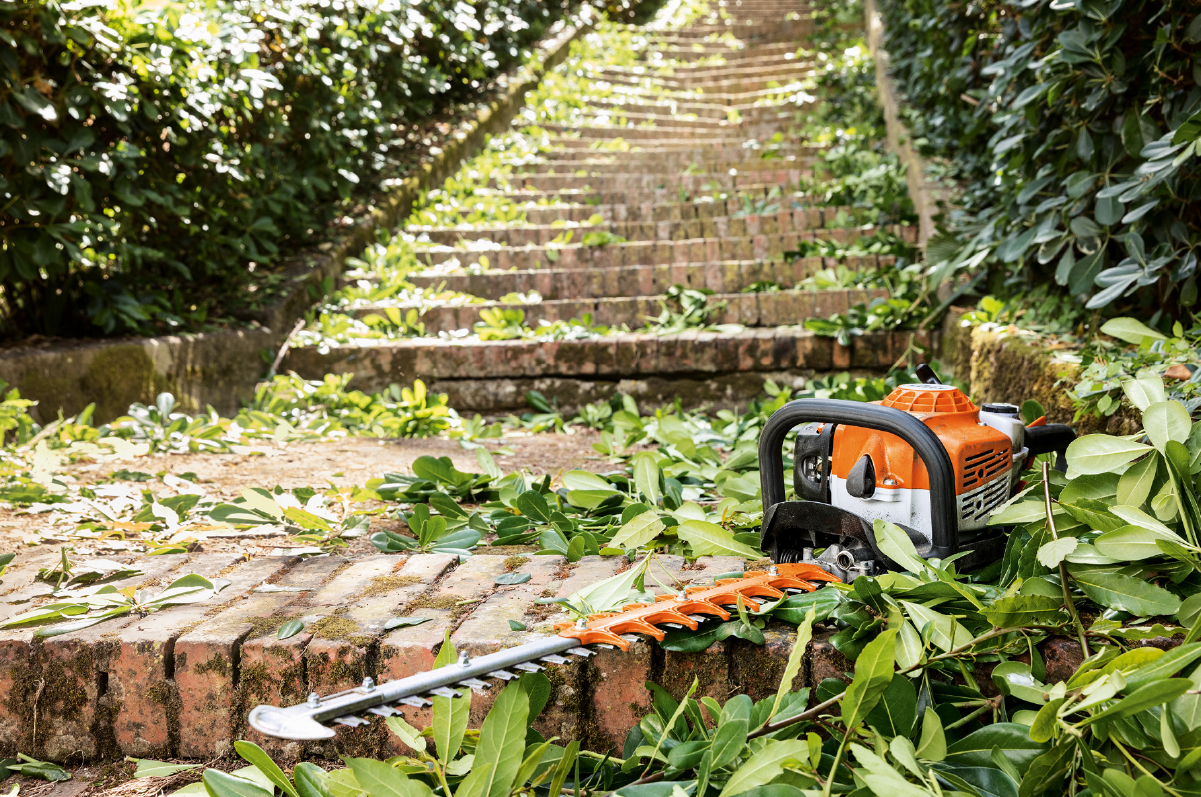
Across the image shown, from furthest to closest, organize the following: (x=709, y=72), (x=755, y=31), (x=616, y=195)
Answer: (x=755, y=31) < (x=709, y=72) < (x=616, y=195)

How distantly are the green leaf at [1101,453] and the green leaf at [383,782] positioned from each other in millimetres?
1002

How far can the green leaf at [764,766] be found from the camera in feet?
3.07

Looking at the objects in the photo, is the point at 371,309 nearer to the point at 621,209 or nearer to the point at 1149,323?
the point at 621,209

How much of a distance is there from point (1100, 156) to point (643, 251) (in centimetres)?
264

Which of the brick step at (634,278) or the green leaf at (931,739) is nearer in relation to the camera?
the green leaf at (931,739)

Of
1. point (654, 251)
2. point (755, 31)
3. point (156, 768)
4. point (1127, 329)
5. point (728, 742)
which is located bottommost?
point (156, 768)

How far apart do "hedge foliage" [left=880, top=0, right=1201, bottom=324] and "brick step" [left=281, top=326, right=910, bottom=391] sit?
0.66 metres

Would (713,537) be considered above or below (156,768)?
above

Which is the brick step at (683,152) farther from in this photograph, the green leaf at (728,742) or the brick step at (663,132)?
the green leaf at (728,742)

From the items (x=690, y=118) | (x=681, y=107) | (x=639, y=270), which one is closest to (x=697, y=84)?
(x=681, y=107)

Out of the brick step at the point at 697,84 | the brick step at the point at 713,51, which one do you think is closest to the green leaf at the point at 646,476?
the brick step at the point at 697,84

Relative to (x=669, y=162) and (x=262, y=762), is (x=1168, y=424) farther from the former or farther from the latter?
(x=669, y=162)

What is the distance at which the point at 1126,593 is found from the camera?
111 centimetres

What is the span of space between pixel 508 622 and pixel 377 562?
47 cm
